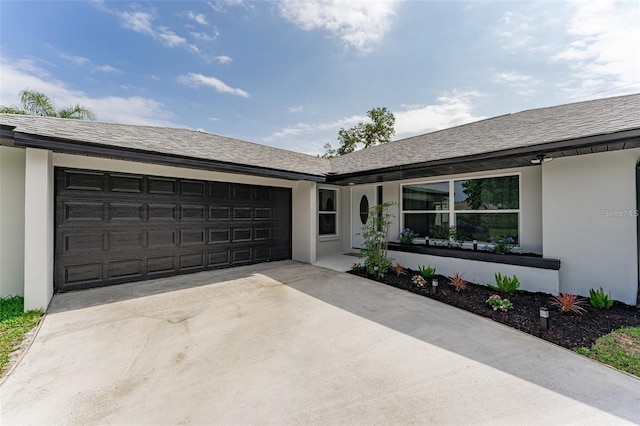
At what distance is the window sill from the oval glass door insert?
225 centimetres

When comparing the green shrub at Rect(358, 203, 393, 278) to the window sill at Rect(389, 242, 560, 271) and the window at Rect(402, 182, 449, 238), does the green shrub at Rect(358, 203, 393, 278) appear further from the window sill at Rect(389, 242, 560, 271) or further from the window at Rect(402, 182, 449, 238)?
the window at Rect(402, 182, 449, 238)

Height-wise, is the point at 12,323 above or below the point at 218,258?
below

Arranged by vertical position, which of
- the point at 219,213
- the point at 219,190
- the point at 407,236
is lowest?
the point at 407,236

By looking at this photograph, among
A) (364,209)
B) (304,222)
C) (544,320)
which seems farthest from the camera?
(364,209)

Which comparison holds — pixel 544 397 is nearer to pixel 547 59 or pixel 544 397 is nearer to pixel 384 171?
pixel 384 171

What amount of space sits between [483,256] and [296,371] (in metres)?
5.45

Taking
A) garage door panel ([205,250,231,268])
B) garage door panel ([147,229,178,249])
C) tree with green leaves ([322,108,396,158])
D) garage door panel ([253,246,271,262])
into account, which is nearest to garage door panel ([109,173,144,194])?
garage door panel ([147,229,178,249])

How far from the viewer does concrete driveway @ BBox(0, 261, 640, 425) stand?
233 centimetres

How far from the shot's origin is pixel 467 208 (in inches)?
291

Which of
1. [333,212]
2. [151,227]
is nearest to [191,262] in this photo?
[151,227]

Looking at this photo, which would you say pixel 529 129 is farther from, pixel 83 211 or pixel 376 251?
pixel 83 211

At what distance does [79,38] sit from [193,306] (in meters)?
10.3

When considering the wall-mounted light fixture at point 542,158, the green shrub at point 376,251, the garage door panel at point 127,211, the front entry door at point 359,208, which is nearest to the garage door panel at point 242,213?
the garage door panel at point 127,211

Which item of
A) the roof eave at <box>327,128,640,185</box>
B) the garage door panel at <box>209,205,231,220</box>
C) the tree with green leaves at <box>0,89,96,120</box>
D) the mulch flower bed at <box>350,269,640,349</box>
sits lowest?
the mulch flower bed at <box>350,269,640,349</box>
